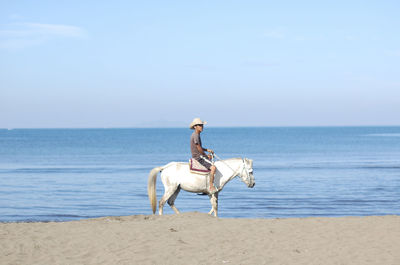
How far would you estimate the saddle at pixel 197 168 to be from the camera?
15078 millimetres

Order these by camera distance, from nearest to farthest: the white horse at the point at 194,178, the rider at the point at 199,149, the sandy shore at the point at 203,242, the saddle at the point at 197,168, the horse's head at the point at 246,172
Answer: the sandy shore at the point at 203,242
the rider at the point at 199,149
the saddle at the point at 197,168
the white horse at the point at 194,178
the horse's head at the point at 246,172

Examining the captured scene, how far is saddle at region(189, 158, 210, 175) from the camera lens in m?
15.1

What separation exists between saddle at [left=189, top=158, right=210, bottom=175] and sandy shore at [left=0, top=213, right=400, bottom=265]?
1597 mm

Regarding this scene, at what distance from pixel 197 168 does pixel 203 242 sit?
400 cm

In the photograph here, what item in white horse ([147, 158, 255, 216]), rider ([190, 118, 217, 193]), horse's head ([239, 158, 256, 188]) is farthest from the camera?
horse's head ([239, 158, 256, 188])

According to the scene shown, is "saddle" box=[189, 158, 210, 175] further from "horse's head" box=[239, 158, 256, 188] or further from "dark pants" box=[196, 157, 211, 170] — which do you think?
"horse's head" box=[239, 158, 256, 188]

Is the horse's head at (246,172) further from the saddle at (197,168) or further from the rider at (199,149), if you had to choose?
the saddle at (197,168)

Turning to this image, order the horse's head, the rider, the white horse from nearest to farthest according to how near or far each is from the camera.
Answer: the rider, the white horse, the horse's head

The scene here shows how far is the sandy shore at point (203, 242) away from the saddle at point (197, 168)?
1597 millimetres

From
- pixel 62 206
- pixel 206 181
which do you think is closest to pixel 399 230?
pixel 206 181

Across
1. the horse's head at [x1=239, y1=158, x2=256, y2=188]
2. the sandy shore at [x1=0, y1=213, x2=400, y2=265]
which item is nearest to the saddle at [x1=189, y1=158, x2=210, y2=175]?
the horse's head at [x1=239, y1=158, x2=256, y2=188]

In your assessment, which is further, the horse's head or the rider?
the horse's head

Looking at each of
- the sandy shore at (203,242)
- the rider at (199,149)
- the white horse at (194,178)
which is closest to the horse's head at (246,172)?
the white horse at (194,178)

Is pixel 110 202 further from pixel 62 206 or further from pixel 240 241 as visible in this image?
pixel 240 241
